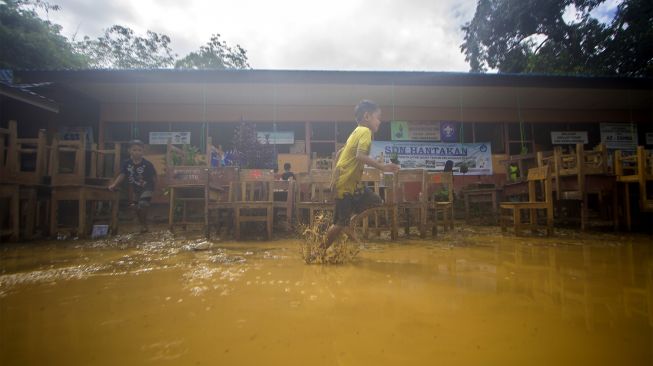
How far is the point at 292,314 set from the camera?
1.56 metres

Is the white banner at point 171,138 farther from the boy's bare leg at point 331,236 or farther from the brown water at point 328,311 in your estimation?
the boy's bare leg at point 331,236

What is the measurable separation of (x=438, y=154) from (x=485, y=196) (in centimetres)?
318

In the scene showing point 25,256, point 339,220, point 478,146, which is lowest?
point 25,256

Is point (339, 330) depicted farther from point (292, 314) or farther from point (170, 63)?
point (170, 63)

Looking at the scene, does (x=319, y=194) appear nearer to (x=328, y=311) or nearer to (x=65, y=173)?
(x=328, y=311)

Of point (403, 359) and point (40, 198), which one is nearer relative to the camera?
point (403, 359)

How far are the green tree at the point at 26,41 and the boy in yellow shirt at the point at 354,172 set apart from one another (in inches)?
551

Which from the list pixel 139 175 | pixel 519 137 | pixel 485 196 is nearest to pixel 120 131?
pixel 139 175

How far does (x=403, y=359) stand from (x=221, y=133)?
32.6ft

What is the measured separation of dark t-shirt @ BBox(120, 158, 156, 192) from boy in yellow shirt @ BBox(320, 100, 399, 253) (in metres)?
4.37

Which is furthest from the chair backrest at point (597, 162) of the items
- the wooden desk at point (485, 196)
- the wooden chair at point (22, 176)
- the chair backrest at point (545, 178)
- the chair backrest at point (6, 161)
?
the chair backrest at point (6, 161)

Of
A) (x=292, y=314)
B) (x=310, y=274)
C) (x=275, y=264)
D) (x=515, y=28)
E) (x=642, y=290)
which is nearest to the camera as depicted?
(x=292, y=314)

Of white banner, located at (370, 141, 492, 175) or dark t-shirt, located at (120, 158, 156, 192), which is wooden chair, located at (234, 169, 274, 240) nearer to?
dark t-shirt, located at (120, 158, 156, 192)

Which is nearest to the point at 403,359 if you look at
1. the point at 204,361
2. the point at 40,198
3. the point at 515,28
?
the point at 204,361
